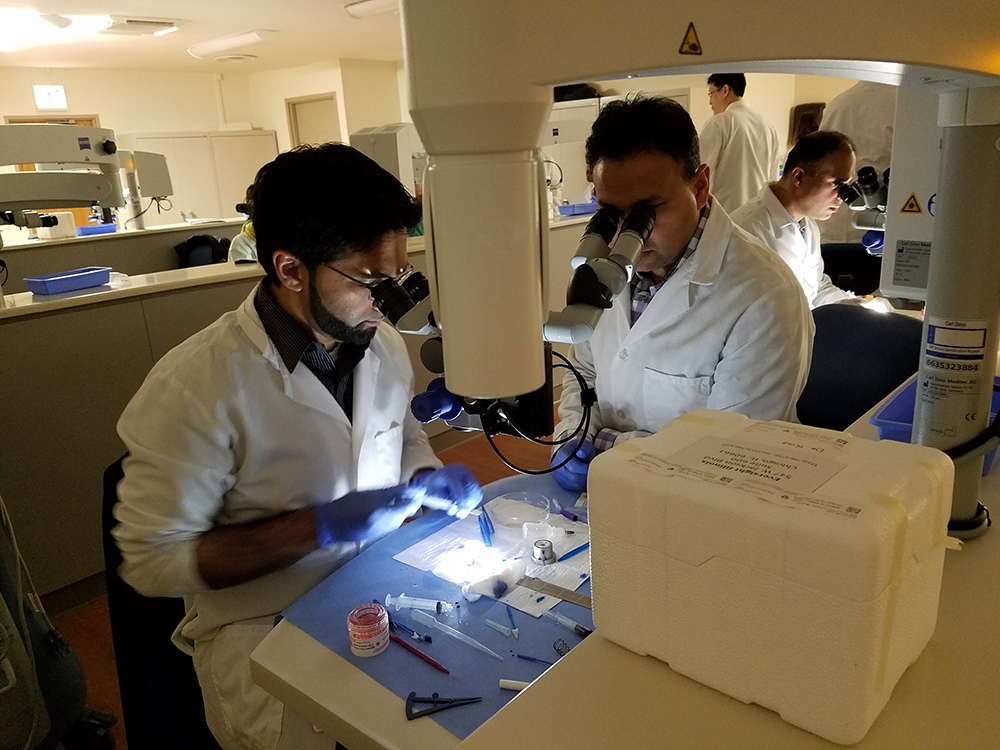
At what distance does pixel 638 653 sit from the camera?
600 mm

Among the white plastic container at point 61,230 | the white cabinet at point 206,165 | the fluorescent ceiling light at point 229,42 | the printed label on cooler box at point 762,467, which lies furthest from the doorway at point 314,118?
the printed label on cooler box at point 762,467

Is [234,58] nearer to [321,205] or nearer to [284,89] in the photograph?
[284,89]

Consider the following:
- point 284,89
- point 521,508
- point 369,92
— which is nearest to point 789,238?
point 521,508

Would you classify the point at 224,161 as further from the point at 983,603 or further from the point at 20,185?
the point at 983,603

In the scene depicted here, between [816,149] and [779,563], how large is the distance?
2.44 m

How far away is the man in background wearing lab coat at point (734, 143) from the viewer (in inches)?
143

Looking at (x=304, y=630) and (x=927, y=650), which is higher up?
(x=927, y=650)

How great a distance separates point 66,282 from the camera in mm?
2340

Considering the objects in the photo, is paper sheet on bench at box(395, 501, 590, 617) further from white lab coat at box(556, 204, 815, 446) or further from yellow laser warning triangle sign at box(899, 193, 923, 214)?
yellow laser warning triangle sign at box(899, 193, 923, 214)

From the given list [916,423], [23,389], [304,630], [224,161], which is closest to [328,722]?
[304,630]

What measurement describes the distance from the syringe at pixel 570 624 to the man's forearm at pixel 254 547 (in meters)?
0.46

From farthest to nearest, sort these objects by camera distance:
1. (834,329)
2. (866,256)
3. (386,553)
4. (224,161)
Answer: (224,161)
(866,256)
(834,329)
(386,553)

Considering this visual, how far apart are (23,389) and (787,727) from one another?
2.35 m

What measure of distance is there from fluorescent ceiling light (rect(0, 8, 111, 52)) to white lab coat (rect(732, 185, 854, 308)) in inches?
199
